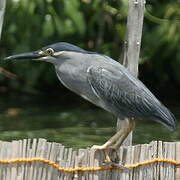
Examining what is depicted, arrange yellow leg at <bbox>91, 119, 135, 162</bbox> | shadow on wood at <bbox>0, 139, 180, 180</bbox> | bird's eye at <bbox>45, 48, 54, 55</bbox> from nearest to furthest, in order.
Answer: shadow on wood at <bbox>0, 139, 180, 180</bbox>, yellow leg at <bbox>91, 119, 135, 162</bbox>, bird's eye at <bbox>45, 48, 54, 55</bbox>

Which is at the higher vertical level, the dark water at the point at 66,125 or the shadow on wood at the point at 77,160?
the dark water at the point at 66,125

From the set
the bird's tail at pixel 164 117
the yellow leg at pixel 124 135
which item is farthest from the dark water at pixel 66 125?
the bird's tail at pixel 164 117

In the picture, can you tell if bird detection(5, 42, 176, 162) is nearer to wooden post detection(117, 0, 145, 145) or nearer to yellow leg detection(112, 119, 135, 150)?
yellow leg detection(112, 119, 135, 150)

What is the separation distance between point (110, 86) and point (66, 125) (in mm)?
3301

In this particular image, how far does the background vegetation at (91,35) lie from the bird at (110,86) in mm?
3490

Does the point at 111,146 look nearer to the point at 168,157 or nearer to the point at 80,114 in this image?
the point at 168,157

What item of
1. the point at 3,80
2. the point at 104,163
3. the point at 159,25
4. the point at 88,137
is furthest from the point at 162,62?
the point at 104,163

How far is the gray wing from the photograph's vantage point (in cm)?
429

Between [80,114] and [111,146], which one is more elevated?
[80,114]

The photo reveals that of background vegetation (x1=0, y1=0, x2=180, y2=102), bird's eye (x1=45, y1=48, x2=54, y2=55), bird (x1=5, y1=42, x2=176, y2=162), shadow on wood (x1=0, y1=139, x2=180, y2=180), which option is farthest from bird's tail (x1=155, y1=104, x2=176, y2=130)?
background vegetation (x1=0, y1=0, x2=180, y2=102)

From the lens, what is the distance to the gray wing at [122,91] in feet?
14.1

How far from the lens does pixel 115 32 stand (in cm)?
921

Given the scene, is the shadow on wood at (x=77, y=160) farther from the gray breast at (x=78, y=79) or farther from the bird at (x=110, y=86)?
the gray breast at (x=78, y=79)

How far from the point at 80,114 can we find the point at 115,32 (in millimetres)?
1268
